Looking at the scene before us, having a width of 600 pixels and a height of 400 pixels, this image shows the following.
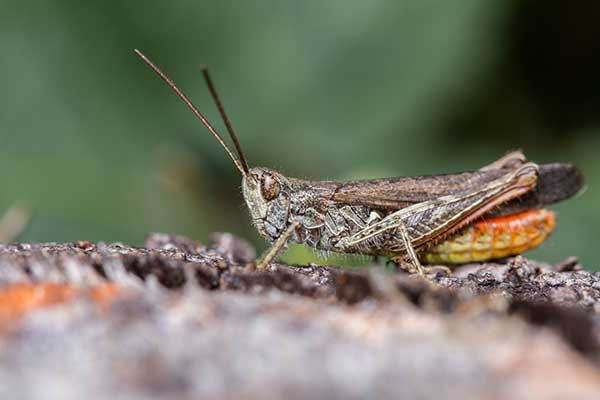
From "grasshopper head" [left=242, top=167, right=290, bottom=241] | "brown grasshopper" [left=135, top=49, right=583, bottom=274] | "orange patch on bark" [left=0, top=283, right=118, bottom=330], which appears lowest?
"orange patch on bark" [left=0, top=283, right=118, bottom=330]

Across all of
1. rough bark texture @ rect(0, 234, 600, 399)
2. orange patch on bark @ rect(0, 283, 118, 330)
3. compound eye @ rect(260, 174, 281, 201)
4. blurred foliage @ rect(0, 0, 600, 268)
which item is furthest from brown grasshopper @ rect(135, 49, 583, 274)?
orange patch on bark @ rect(0, 283, 118, 330)

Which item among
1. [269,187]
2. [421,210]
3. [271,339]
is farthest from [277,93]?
[271,339]

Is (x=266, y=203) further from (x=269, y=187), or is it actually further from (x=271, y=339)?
(x=271, y=339)

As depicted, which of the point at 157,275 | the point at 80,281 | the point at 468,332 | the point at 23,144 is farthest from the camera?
the point at 23,144

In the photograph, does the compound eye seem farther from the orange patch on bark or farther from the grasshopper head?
the orange patch on bark

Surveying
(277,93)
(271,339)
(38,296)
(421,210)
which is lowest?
(38,296)

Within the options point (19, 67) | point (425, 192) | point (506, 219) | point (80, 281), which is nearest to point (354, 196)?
point (425, 192)

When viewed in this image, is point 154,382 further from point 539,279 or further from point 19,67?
point 19,67

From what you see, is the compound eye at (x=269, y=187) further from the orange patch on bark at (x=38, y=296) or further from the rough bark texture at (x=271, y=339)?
the orange patch on bark at (x=38, y=296)
